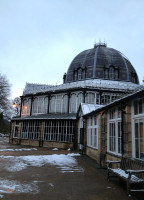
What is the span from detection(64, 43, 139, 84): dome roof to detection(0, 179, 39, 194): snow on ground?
934 inches

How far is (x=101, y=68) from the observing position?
96.1 feet

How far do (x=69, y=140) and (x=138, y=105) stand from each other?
48.9 ft

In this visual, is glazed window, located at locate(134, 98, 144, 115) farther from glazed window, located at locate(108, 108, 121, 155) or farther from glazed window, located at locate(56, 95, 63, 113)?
glazed window, located at locate(56, 95, 63, 113)

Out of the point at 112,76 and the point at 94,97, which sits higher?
Answer: the point at 112,76

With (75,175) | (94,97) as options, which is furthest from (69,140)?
(75,175)

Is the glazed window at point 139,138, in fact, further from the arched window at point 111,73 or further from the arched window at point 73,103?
the arched window at point 111,73

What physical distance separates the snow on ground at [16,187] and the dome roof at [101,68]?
2371 centimetres

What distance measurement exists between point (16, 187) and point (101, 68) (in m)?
25.6

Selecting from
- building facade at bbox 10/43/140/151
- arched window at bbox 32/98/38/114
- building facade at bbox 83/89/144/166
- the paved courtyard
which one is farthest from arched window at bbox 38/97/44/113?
the paved courtyard

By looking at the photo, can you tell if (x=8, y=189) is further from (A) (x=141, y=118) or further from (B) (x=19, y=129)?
(B) (x=19, y=129)

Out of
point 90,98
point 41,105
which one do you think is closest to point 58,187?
point 90,98

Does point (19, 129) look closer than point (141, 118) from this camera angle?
No

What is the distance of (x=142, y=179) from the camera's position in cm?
542

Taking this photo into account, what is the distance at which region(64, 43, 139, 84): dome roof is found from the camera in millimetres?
29172
